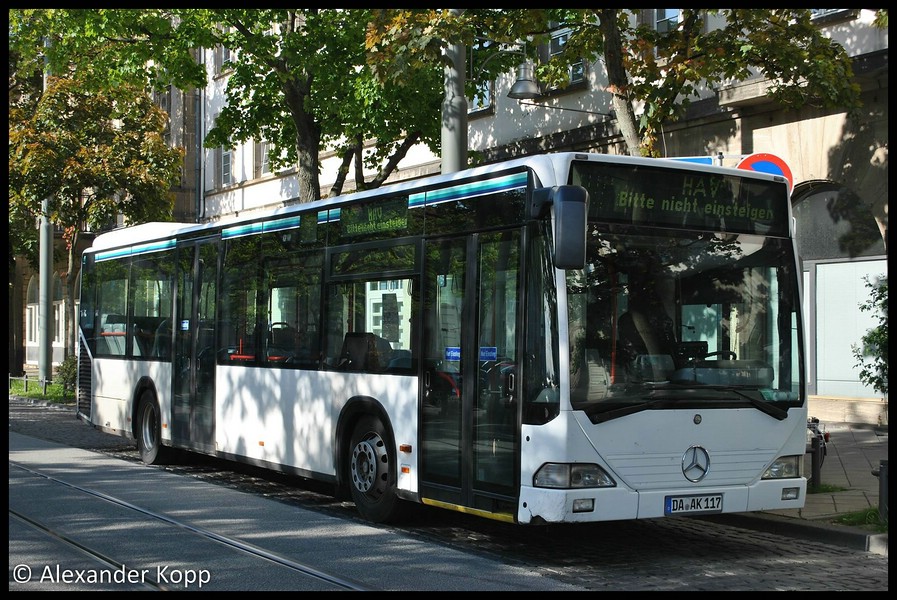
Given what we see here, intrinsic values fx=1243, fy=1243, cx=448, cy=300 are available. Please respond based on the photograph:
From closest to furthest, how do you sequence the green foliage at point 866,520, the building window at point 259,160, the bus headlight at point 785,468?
1. the bus headlight at point 785,468
2. the green foliage at point 866,520
3. the building window at point 259,160

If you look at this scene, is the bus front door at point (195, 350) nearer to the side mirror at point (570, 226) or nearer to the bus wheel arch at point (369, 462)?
the bus wheel arch at point (369, 462)

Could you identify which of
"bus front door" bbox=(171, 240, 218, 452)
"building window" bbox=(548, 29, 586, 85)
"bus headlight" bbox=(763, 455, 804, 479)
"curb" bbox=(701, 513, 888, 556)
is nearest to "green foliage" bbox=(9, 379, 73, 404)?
"building window" bbox=(548, 29, 586, 85)

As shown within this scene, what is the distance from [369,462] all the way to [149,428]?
593cm

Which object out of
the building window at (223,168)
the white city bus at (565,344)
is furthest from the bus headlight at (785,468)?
the building window at (223,168)

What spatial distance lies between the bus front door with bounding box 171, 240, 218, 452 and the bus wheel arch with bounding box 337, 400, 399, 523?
324 centimetres

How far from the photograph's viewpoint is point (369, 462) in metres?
11.0

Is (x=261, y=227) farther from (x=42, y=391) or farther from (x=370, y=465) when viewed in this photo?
(x=42, y=391)

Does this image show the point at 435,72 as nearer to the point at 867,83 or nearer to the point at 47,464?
the point at 867,83

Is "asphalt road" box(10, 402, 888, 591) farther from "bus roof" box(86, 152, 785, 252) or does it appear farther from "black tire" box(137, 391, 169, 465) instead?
"black tire" box(137, 391, 169, 465)

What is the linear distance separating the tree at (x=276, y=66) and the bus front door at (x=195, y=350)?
5292 millimetres

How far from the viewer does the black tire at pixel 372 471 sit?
418 inches

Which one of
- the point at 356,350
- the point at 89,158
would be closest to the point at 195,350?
the point at 356,350

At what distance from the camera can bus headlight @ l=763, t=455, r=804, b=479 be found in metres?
9.41
